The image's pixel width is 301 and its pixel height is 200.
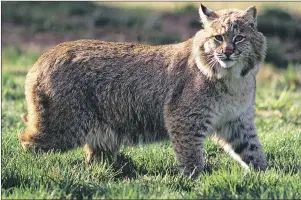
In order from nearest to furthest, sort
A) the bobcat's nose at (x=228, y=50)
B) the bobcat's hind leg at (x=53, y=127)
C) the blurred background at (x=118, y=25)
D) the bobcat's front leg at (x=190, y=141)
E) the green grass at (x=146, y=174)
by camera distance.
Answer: the green grass at (x=146, y=174) → the bobcat's nose at (x=228, y=50) → the bobcat's front leg at (x=190, y=141) → the bobcat's hind leg at (x=53, y=127) → the blurred background at (x=118, y=25)

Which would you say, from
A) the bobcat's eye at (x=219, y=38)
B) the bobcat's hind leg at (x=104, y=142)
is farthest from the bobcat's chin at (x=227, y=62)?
the bobcat's hind leg at (x=104, y=142)

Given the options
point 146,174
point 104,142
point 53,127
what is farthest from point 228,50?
point 53,127

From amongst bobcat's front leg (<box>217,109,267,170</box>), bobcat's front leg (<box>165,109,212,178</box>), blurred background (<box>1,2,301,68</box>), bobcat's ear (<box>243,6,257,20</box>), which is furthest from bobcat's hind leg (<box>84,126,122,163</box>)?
blurred background (<box>1,2,301,68</box>)

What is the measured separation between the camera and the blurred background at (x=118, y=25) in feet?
48.4

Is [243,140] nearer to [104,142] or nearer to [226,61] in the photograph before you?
[226,61]

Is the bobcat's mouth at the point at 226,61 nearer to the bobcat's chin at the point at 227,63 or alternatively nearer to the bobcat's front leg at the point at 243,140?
the bobcat's chin at the point at 227,63

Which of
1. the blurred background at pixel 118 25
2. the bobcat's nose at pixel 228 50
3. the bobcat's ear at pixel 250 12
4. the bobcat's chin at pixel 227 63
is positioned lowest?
the blurred background at pixel 118 25

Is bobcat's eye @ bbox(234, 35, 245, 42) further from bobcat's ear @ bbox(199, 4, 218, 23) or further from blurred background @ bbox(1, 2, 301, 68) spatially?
blurred background @ bbox(1, 2, 301, 68)

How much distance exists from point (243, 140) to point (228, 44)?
1.10 meters

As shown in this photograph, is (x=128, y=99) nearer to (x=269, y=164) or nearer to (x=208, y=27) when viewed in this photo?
(x=208, y=27)

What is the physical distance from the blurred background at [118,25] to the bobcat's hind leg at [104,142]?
7.18 m

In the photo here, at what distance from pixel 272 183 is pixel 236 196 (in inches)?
20.7

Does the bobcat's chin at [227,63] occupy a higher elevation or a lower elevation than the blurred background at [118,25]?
higher

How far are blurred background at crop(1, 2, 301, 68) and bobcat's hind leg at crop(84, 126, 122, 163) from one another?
23.5 ft
